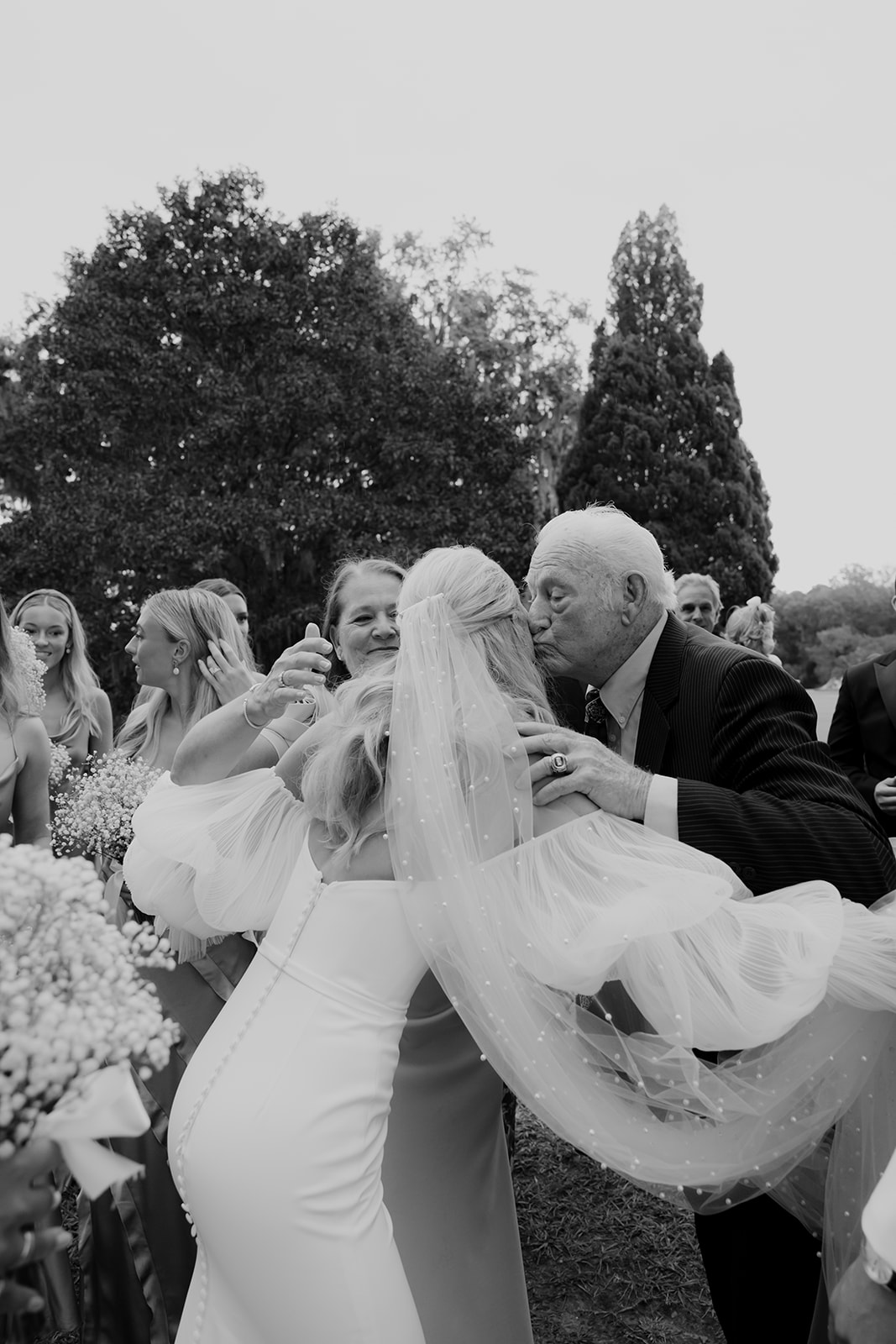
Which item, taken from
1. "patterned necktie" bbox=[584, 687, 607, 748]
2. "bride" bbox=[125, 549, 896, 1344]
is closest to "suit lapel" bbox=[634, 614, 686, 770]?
"patterned necktie" bbox=[584, 687, 607, 748]

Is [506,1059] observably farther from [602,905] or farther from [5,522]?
[5,522]

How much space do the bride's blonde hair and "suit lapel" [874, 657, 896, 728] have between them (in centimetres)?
317

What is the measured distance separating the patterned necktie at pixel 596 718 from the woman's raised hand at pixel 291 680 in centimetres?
104

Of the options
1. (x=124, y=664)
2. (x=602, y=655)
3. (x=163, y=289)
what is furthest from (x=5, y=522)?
(x=602, y=655)

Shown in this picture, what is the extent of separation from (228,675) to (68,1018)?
9.20ft

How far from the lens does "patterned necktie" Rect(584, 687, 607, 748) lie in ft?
11.8

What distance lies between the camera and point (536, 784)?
2.46 meters

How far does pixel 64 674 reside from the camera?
653cm

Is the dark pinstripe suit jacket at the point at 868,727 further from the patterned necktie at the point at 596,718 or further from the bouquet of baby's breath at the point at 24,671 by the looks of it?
the bouquet of baby's breath at the point at 24,671

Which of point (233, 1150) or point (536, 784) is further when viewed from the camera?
point (536, 784)

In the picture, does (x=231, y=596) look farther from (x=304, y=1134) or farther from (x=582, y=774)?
(x=304, y=1134)

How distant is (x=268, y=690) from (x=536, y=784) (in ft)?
3.23

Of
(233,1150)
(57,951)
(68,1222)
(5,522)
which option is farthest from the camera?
(5,522)

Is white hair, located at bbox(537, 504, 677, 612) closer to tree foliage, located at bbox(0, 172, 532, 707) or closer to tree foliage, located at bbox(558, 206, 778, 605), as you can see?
tree foliage, located at bbox(0, 172, 532, 707)
